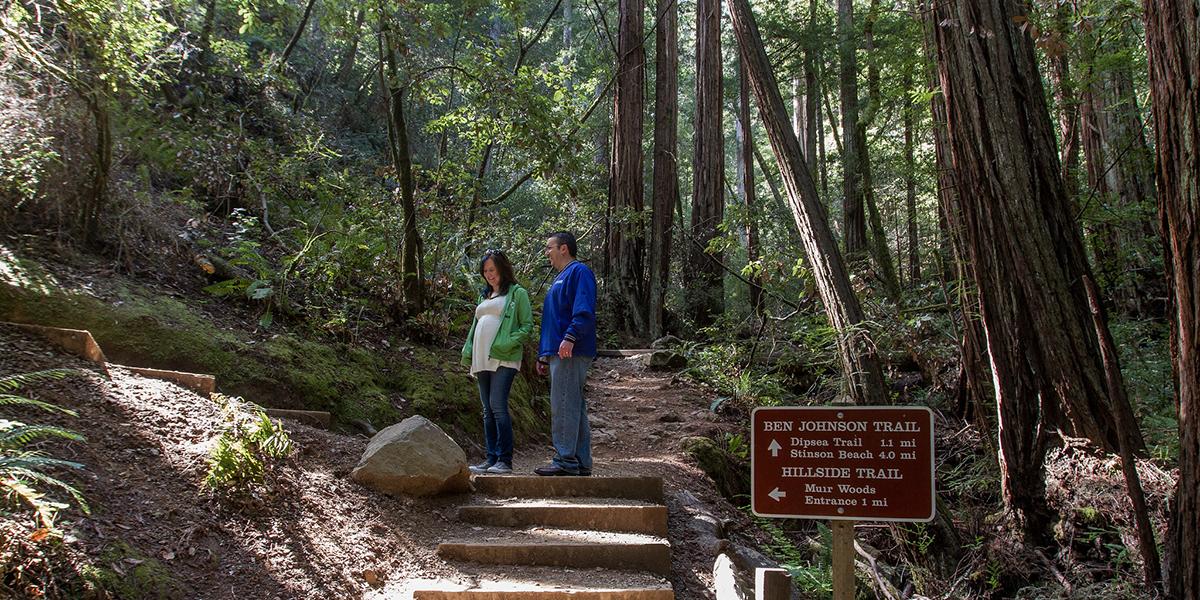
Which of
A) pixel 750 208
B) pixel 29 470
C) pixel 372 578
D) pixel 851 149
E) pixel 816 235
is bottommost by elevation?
pixel 372 578

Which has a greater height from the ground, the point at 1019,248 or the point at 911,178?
the point at 911,178

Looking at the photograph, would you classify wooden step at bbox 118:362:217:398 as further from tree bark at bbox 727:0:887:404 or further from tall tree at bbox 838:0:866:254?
→ tall tree at bbox 838:0:866:254

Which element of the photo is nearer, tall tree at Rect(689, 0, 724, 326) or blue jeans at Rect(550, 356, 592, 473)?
blue jeans at Rect(550, 356, 592, 473)

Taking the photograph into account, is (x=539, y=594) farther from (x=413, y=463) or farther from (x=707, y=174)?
(x=707, y=174)

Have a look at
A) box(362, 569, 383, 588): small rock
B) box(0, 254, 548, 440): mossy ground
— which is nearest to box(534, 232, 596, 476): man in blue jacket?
box(362, 569, 383, 588): small rock

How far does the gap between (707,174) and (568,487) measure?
1091 centimetres

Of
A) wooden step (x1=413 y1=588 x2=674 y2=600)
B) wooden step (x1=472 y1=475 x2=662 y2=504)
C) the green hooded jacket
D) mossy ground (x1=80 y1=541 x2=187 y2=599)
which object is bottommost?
wooden step (x1=413 y1=588 x2=674 y2=600)

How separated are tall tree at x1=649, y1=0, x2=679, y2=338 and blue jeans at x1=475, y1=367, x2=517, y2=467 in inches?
332

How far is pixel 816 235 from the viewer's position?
21.2 ft

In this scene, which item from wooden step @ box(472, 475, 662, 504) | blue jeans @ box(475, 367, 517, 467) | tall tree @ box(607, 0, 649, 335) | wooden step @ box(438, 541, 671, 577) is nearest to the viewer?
wooden step @ box(438, 541, 671, 577)

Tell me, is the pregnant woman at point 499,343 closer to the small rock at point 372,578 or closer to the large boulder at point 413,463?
the large boulder at point 413,463

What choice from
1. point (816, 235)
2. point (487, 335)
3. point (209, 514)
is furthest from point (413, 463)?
point (816, 235)

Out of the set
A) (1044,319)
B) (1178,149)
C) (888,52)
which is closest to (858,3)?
(888,52)

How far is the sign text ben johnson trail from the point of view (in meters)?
2.84
